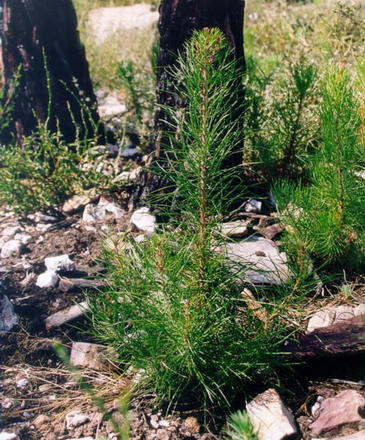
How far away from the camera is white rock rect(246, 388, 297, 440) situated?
1888mm

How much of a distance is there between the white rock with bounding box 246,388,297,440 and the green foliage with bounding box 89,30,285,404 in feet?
0.35

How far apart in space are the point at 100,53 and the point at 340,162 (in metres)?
4.61

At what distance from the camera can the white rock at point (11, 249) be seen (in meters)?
3.37

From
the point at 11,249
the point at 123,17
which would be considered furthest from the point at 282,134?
the point at 123,17

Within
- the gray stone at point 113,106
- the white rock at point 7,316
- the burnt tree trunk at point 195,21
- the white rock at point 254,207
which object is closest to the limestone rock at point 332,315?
the white rock at point 254,207

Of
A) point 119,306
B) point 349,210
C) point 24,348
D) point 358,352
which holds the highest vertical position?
point 349,210

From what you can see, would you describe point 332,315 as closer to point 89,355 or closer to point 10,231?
point 89,355

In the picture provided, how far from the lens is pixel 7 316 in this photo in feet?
9.19

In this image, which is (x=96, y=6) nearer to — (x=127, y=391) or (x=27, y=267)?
(x=27, y=267)

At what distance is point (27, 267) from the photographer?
127 inches

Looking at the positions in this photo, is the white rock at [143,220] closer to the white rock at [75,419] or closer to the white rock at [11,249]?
the white rock at [11,249]

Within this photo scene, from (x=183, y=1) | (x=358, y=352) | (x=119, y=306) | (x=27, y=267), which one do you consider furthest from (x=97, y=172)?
(x=358, y=352)

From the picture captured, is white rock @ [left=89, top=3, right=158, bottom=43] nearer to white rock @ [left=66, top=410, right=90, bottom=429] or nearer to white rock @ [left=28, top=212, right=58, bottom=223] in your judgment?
white rock @ [left=28, top=212, right=58, bottom=223]

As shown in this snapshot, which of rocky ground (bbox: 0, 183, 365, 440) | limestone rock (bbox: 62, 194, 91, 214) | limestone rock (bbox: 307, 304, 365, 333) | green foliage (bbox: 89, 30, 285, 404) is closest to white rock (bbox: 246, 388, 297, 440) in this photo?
rocky ground (bbox: 0, 183, 365, 440)
